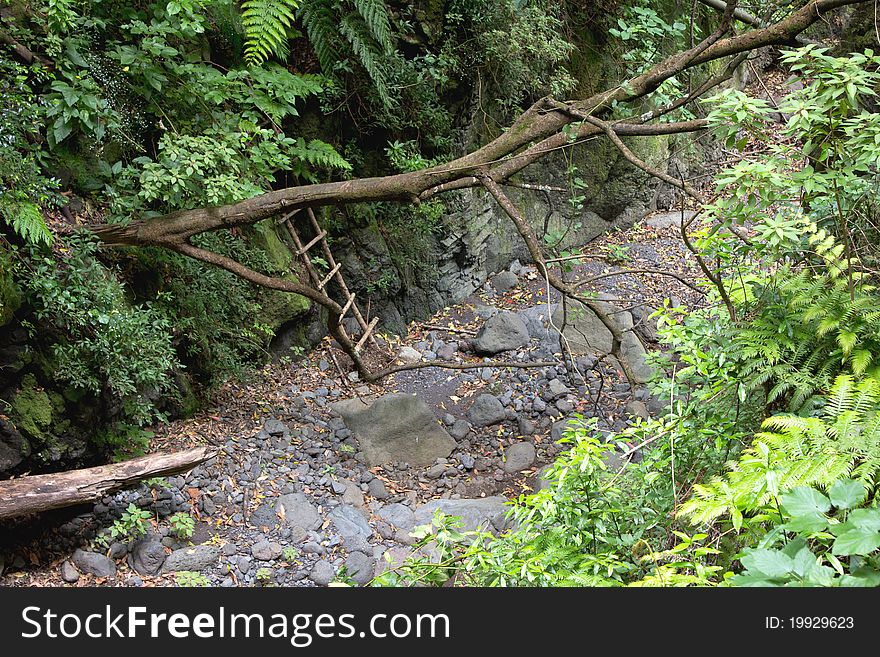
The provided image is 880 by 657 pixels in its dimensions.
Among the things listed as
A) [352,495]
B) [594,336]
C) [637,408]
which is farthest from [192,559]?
[594,336]

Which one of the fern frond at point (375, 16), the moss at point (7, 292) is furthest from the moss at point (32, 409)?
the fern frond at point (375, 16)

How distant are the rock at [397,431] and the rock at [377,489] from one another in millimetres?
241

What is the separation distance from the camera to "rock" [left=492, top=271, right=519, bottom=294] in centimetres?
872

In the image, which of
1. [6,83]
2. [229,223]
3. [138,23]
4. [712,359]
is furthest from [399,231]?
[712,359]

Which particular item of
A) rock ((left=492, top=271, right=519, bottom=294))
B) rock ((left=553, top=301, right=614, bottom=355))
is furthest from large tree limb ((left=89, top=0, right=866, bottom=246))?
rock ((left=492, top=271, right=519, bottom=294))

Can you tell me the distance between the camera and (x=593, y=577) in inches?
88.2

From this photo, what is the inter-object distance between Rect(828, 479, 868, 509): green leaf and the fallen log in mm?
3681

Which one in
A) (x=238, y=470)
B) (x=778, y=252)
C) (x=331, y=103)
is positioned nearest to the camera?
(x=778, y=252)

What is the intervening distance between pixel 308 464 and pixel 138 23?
3.48 m

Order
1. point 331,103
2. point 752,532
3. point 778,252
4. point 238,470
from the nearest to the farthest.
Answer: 1. point 752,532
2. point 778,252
3. point 238,470
4. point 331,103

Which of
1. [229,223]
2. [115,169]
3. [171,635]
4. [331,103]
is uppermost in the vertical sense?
[331,103]

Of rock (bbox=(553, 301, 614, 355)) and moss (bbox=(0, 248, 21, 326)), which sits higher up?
rock (bbox=(553, 301, 614, 355))

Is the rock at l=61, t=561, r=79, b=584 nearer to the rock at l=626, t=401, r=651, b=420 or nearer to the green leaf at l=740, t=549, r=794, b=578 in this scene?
the green leaf at l=740, t=549, r=794, b=578

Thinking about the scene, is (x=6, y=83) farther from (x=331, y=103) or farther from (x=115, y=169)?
(x=331, y=103)
